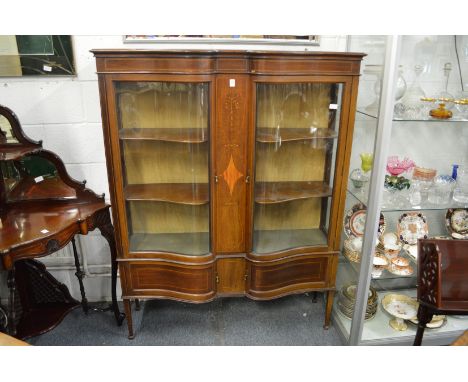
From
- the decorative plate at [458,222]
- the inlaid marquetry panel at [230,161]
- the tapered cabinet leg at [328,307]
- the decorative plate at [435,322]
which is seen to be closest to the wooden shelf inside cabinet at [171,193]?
the inlaid marquetry panel at [230,161]

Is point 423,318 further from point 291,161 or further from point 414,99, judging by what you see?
point 414,99

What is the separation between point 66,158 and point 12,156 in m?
0.41

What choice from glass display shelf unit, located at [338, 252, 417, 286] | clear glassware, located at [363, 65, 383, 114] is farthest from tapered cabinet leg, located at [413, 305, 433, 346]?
clear glassware, located at [363, 65, 383, 114]

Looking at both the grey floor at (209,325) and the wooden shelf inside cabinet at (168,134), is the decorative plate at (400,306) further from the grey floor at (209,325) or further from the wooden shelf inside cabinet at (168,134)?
the wooden shelf inside cabinet at (168,134)

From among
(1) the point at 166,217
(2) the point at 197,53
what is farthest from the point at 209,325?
(2) the point at 197,53

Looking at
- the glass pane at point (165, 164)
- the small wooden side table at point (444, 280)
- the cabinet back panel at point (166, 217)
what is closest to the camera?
the small wooden side table at point (444, 280)

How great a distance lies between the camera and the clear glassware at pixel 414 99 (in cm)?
171

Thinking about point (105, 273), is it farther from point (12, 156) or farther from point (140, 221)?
point (12, 156)

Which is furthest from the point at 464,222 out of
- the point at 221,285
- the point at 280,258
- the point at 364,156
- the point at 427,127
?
the point at 221,285

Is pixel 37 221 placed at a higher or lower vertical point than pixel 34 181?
lower

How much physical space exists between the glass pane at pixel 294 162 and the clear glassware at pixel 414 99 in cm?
36

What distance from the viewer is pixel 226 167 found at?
5.33 ft

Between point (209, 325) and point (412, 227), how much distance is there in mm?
1319

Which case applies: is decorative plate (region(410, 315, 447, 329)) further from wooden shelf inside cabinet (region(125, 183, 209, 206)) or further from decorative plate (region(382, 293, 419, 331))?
wooden shelf inside cabinet (region(125, 183, 209, 206))
